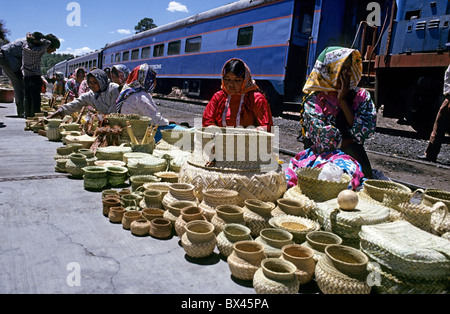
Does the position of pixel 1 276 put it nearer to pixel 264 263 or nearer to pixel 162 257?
pixel 162 257

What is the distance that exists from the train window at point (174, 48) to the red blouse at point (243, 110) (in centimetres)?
1247

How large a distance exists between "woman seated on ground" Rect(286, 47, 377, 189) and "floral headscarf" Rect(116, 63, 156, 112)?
2.67 metres

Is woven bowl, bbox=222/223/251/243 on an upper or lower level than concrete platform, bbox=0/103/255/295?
upper

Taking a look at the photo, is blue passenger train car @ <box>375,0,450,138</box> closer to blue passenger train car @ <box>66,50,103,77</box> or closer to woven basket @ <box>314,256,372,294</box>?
woven basket @ <box>314,256,372,294</box>

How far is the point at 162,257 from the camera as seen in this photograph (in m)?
1.88

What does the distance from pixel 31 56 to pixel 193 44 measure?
7.88 meters

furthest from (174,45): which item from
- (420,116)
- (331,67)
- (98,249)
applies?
(98,249)

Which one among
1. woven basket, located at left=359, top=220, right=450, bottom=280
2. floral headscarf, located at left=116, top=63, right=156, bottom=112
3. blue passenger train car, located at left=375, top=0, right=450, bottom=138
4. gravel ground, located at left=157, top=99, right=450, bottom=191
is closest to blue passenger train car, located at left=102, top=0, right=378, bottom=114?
blue passenger train car, located at left=375, top=0, right=450, bottom=138

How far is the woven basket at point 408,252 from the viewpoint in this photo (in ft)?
4.85

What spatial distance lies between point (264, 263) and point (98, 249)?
100 cm

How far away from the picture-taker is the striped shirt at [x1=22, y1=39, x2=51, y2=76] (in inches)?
277

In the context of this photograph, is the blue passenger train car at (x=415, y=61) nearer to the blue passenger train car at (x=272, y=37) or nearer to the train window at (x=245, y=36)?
the blue passenger train car at (x=272, y=37)

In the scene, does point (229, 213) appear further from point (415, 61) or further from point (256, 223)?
point (415, 61)
